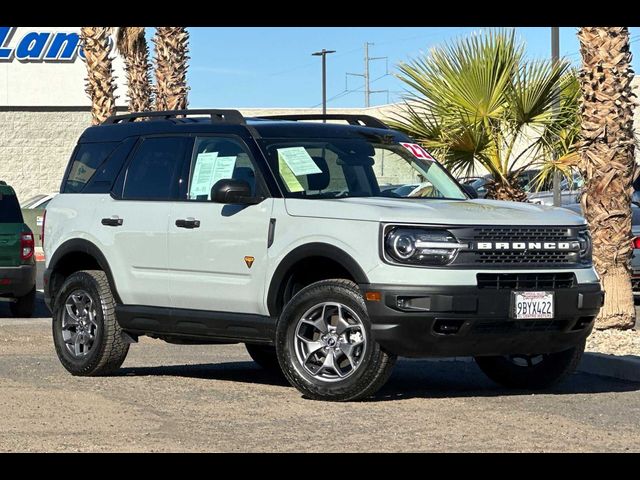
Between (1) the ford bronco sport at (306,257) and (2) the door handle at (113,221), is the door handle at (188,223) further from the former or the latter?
(2) the door handle at (113,221)

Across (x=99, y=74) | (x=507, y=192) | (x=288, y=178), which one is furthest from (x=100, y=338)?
(x=99, y=74)

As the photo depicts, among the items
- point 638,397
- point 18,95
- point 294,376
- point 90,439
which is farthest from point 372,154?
point 18,95

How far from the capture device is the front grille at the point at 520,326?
9.47 meters

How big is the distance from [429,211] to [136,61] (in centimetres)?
2745

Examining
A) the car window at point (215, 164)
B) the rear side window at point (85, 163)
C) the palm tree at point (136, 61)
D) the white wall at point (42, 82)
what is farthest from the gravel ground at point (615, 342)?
the white wall at point (42, 82)

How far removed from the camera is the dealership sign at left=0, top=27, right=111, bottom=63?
52.4 metres

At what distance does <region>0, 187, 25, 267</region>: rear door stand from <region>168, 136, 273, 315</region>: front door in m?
6.45

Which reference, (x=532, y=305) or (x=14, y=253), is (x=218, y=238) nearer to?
(x=532, y=305)

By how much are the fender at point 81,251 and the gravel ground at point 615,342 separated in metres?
4.11

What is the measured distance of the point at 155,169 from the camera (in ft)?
36.3
